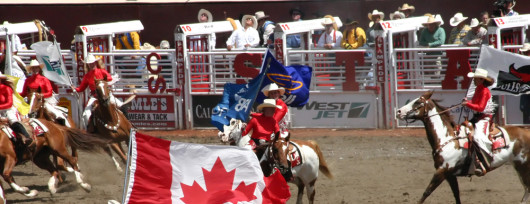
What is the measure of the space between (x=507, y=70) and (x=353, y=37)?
18.1ft

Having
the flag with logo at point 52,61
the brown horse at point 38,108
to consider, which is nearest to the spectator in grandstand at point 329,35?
the flag with logo at point 52,61

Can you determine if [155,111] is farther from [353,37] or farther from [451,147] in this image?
[451,147]

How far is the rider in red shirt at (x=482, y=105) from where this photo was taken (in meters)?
11.7

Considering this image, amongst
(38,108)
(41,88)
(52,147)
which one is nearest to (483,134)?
(52,147)

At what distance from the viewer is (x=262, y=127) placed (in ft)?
36.1

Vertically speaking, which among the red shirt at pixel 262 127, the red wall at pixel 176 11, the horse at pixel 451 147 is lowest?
the horse at pixel 451 147

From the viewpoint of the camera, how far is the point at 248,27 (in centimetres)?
2036

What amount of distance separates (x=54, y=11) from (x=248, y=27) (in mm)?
8373

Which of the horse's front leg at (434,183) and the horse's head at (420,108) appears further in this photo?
the horse's head at (420,108)

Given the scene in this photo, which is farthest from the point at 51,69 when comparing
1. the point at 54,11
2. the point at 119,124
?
the point at 54,11

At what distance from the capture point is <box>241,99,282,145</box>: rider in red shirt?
1095 cm

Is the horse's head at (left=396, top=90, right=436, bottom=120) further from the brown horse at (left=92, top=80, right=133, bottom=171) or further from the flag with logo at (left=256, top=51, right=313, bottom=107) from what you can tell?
the brown horse at (left=92, top=80, right=133, bottom=171)

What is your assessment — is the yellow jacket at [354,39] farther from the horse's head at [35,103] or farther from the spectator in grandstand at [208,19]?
the horse's head at [35,103]

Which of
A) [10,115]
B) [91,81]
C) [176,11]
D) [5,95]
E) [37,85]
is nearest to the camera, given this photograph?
[10,115]
